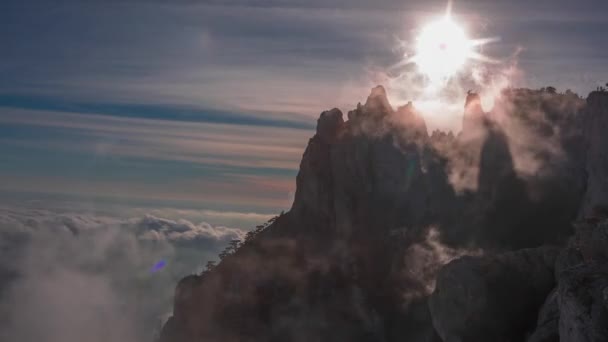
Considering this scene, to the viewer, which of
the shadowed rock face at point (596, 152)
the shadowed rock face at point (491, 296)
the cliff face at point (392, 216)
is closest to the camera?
the shadowed rock face at point (491, 296)

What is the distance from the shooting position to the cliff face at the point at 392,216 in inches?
4011

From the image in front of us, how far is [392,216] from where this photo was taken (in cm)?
11694

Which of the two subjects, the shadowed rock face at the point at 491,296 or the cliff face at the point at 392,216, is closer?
the shadowed rock face at the point at 491,296

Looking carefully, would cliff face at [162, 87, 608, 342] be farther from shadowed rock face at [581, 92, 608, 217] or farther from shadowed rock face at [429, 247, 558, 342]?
shadowed rock face at [429, 247, 558, 342]

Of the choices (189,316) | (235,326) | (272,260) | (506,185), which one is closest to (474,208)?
(506,185)

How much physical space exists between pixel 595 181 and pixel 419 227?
100 ft

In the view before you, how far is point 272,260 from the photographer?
12200 cm

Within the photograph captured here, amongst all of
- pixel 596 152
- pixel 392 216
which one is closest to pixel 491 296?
pixel 596 152

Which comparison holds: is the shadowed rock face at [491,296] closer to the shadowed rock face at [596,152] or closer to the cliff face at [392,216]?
the shadowed rock face at [596,152]

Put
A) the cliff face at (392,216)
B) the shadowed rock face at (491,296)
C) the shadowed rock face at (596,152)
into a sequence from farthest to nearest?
the cliff face at (392,216), the shadowed rock face at (596,152), the shadowed rock face at (491,296)

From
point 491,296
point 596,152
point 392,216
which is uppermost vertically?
point 596,152

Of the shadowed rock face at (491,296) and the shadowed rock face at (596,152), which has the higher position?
the shadowed rock face at (596,152)

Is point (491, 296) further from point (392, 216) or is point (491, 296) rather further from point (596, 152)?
point (392, 216)

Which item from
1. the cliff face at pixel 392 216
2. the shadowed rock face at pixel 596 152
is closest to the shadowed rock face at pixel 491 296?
the shadowed rock face at pixel 596 152
